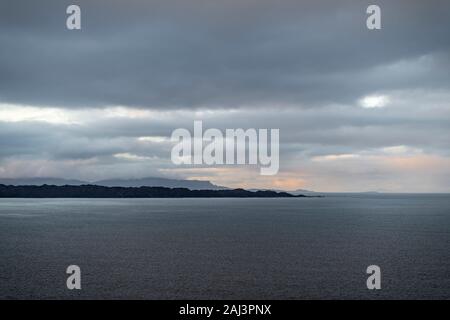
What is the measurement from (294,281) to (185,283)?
14729mm

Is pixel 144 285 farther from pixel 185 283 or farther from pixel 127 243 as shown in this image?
pixel 127 243

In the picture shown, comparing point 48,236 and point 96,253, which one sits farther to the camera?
point 48,236

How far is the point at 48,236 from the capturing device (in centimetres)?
11475

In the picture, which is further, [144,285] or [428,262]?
[428,262]
